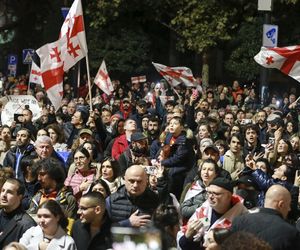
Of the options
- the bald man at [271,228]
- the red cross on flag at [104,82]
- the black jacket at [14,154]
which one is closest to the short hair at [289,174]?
the bald man at [271,228]

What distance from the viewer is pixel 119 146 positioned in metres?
12.9

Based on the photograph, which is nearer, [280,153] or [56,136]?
[280,153]

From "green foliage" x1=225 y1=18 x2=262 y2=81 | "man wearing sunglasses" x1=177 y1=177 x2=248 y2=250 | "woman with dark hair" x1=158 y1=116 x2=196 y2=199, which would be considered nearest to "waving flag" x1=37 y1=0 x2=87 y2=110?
"woman with dark hair" x1=158 y1=116 x2=196 y2=199

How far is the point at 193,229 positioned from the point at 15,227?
5.45 ft

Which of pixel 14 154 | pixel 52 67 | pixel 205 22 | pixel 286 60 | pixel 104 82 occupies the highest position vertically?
pixel 205 22

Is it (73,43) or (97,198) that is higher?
(73,43)

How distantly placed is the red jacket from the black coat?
233 inches

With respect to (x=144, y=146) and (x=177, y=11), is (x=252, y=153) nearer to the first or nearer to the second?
(x=144, y=146)

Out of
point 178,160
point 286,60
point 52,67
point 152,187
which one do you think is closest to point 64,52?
point 52,67

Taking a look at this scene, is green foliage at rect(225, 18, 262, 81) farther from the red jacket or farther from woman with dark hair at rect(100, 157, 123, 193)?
woman with dark hair at rect(100, 157, 123, 193)

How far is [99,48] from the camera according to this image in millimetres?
36375

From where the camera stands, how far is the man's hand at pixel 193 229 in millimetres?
7148

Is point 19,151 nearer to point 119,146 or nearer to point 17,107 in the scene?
point 119,146

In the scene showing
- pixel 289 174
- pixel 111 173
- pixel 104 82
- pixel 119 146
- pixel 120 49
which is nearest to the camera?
pixel 111 173
